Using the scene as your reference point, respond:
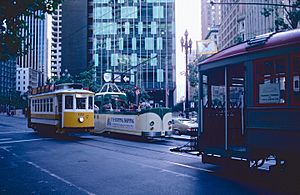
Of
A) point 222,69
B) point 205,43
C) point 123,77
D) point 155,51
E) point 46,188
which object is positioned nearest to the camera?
point 46,188

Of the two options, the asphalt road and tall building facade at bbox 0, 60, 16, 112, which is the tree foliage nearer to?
the asphalt road

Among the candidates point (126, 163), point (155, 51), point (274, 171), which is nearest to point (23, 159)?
point (126, 163)

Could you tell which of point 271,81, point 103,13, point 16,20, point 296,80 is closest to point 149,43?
point 103,13

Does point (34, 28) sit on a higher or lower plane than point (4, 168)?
higher

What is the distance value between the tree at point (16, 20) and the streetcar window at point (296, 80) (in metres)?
6.99

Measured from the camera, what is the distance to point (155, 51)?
6300cm

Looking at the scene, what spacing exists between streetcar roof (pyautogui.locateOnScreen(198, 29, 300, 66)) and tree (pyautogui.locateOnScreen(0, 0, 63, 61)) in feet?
17.8

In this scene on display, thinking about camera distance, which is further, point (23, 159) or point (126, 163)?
point (23, 159)

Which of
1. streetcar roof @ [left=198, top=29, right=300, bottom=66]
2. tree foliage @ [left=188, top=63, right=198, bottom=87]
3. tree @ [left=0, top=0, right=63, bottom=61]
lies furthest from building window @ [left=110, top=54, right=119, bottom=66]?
streetcar roof @ [left=198, top=29, right=300, bottom=66]

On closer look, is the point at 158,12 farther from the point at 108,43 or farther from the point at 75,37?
the point at 75,37

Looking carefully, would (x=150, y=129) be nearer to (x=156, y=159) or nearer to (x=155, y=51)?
(x=156, y=159)

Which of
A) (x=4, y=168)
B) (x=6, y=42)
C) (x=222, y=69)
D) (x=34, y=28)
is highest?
(x=34, y=28)

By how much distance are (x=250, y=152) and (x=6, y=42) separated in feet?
26.0

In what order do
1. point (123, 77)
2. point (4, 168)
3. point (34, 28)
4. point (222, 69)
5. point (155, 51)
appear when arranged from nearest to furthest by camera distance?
point (222, 69), point (4, 168), point (123, 77), point (155, 51), point (34, 28)
